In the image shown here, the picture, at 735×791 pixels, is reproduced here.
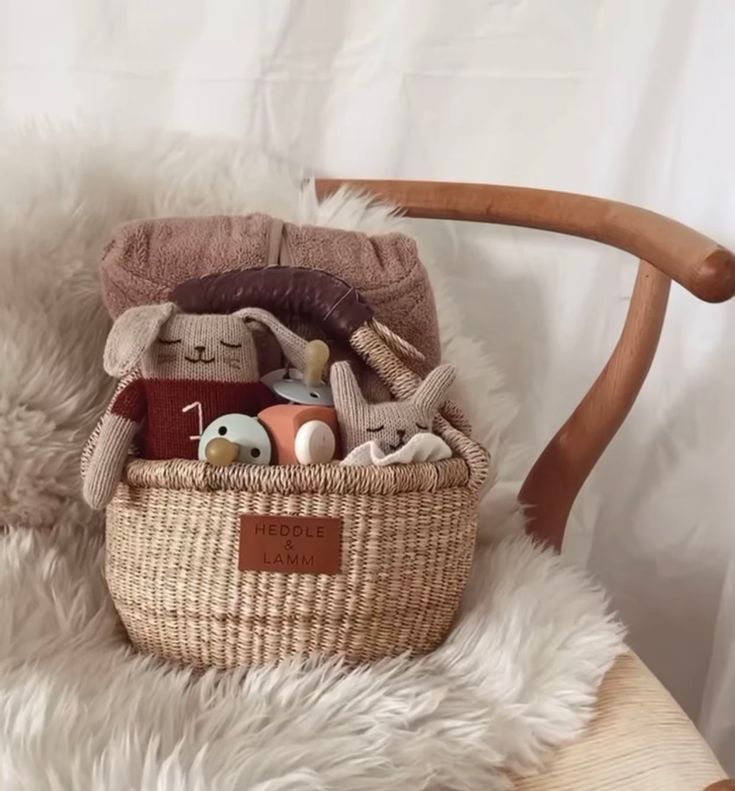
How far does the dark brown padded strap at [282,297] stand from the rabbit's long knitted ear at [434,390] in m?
0.07

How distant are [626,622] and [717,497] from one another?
0.20 m

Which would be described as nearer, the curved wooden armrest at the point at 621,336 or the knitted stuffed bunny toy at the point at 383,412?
the knitted stuffed bunny toy at the point at 383,412

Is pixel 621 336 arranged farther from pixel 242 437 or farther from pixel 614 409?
pixel 242 437

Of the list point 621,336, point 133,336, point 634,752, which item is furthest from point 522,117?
point 634,752

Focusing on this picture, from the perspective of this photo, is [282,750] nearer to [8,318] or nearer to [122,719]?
[122,719]

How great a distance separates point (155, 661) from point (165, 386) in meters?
0.18

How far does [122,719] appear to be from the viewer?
54cm

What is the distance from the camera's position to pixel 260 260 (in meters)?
0.74

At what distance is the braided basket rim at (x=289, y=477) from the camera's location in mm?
576

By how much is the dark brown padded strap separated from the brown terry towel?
0.12ft

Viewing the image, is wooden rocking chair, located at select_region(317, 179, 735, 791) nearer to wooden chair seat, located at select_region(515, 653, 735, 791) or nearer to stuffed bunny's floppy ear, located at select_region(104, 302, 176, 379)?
wooden chair seat, located at select_region(515, 653, 735, 791)

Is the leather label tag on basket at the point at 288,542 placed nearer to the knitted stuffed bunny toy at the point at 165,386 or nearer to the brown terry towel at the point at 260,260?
the knitted stuffed bunny toy at the point at 165,386

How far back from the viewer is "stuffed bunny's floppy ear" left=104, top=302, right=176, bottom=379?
62 cm

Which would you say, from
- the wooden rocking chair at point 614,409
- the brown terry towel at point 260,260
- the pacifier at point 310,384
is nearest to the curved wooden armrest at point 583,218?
the wooden rocking chair at point 614,409
